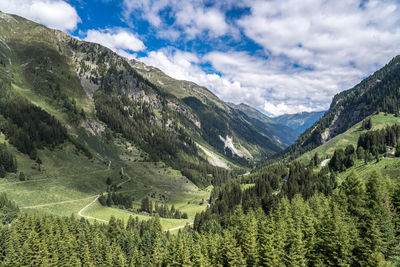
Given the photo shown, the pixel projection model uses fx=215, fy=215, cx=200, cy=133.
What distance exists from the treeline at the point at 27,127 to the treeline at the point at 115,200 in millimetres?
58140

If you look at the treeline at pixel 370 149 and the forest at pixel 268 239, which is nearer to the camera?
Answer: the forest at pixel 268 239

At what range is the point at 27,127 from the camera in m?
165

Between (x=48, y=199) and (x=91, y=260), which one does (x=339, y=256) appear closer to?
(x=91, y=260)

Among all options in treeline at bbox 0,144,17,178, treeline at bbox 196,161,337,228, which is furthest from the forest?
treeline at bbox 0,144,17,178

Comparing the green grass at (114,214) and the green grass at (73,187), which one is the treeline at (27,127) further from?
the green grass at (114,214)

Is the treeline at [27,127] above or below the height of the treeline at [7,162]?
above

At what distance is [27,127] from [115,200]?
94369 mm

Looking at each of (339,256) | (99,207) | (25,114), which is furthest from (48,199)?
(339,256)

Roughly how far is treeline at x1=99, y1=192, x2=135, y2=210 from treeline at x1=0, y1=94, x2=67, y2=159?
58140 mm

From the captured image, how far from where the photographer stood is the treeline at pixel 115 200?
13538 centimetres

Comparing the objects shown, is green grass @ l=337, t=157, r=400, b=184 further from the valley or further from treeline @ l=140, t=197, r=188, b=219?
treeline @ l=140, t=197, r=188, b=219

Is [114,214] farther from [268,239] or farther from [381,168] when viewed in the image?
[381,168]

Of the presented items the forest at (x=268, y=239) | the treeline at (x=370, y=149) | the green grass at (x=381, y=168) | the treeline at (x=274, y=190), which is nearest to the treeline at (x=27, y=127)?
the forest at (x=268, y=239)

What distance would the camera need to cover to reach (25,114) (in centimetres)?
17625
